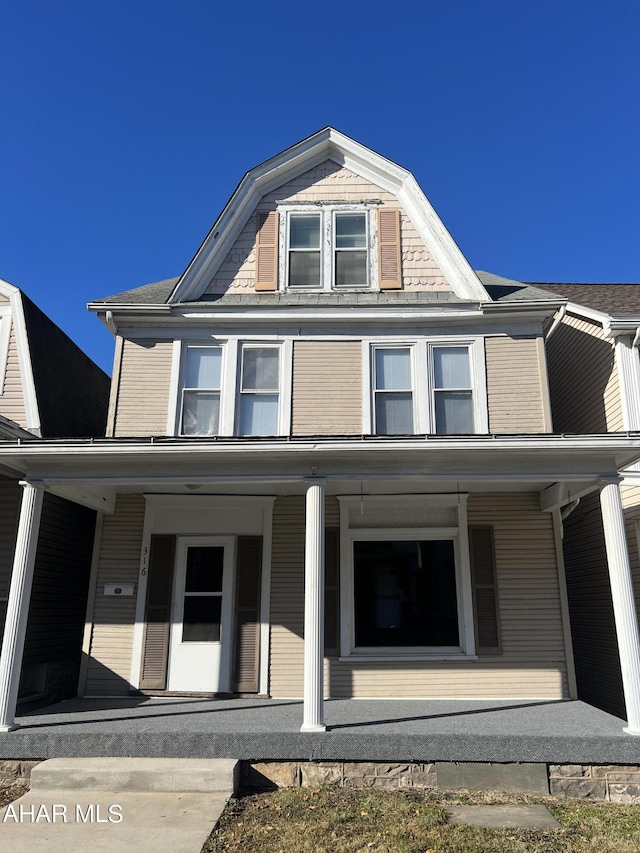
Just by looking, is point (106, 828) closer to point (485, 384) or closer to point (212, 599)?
point (212, 599)

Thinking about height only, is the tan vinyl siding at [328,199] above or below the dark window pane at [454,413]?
above

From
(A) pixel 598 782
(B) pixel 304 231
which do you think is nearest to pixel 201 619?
(A) pixel 598 782

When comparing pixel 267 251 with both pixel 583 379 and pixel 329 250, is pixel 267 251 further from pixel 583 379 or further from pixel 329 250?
pixel 583 379

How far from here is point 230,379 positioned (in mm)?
8758

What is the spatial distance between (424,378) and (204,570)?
159 inches

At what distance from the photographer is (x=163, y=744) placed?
580 centimetres

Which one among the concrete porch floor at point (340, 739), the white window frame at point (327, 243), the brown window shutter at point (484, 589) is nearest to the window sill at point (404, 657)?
the brown window shutter at point (484, 589)

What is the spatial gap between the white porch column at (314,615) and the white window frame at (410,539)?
1.58 m

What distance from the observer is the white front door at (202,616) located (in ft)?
26.0

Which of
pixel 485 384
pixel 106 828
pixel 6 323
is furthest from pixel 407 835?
pixel 6 323

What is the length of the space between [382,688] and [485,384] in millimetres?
4284

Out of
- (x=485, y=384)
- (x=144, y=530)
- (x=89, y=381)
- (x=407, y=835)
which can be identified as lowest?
(x=407, y=835)

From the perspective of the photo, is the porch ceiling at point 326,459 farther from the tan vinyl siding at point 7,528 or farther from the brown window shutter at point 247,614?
the brown window shutter at point 247,614

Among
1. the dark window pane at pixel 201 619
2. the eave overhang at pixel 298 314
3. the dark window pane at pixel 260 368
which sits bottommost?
the dark window pane at pixel 201 619
